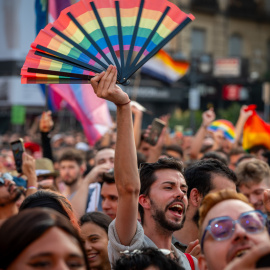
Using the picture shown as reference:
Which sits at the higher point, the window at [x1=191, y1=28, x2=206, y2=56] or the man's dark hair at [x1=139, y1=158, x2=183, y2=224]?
the man's dark hair at [x1=139, y1=158, x2=183, y2=224]

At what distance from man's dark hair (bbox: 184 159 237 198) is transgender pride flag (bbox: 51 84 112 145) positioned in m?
4.29

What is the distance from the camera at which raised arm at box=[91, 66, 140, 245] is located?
3311mm

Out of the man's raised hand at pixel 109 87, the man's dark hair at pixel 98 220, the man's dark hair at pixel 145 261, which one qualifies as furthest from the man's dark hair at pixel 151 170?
the man's dark hair at pixel 145 261

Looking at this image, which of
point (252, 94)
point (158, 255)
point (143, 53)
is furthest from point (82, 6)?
point (252, 94)

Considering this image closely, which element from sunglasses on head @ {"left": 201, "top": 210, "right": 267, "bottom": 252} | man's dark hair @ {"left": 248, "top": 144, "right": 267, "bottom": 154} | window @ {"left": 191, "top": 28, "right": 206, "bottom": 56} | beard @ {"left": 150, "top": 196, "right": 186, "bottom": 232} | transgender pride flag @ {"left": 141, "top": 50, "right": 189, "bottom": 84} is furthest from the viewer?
window @ {"left": 191, "top": 28, "right": 206, "bottom": 56}

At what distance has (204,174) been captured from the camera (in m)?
4.71

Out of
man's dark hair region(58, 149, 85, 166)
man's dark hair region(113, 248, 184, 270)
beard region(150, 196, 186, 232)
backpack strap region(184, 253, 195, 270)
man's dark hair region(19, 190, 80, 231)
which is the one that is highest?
man's dark hair region(19, 190, 80, 231)

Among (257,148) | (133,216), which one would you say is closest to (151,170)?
(133,216)

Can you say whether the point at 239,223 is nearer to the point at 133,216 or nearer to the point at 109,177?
the point at 133,216

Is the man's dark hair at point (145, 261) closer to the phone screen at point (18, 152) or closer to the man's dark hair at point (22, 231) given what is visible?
the man's dark hair at point (22, 231)

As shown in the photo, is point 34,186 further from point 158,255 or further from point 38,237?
point 38,237

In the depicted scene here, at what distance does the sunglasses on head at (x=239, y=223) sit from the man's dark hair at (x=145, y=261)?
1.57 feet

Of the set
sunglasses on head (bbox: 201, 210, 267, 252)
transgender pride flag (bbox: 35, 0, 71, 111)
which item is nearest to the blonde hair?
sunglasses on head (bbox: 201, 210, 267, 252)

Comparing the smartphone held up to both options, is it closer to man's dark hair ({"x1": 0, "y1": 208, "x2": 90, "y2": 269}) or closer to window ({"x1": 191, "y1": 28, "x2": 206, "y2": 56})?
man's dark hair ({"x1": 0, "y1": 208, "x2": 90, "y2": 269})
